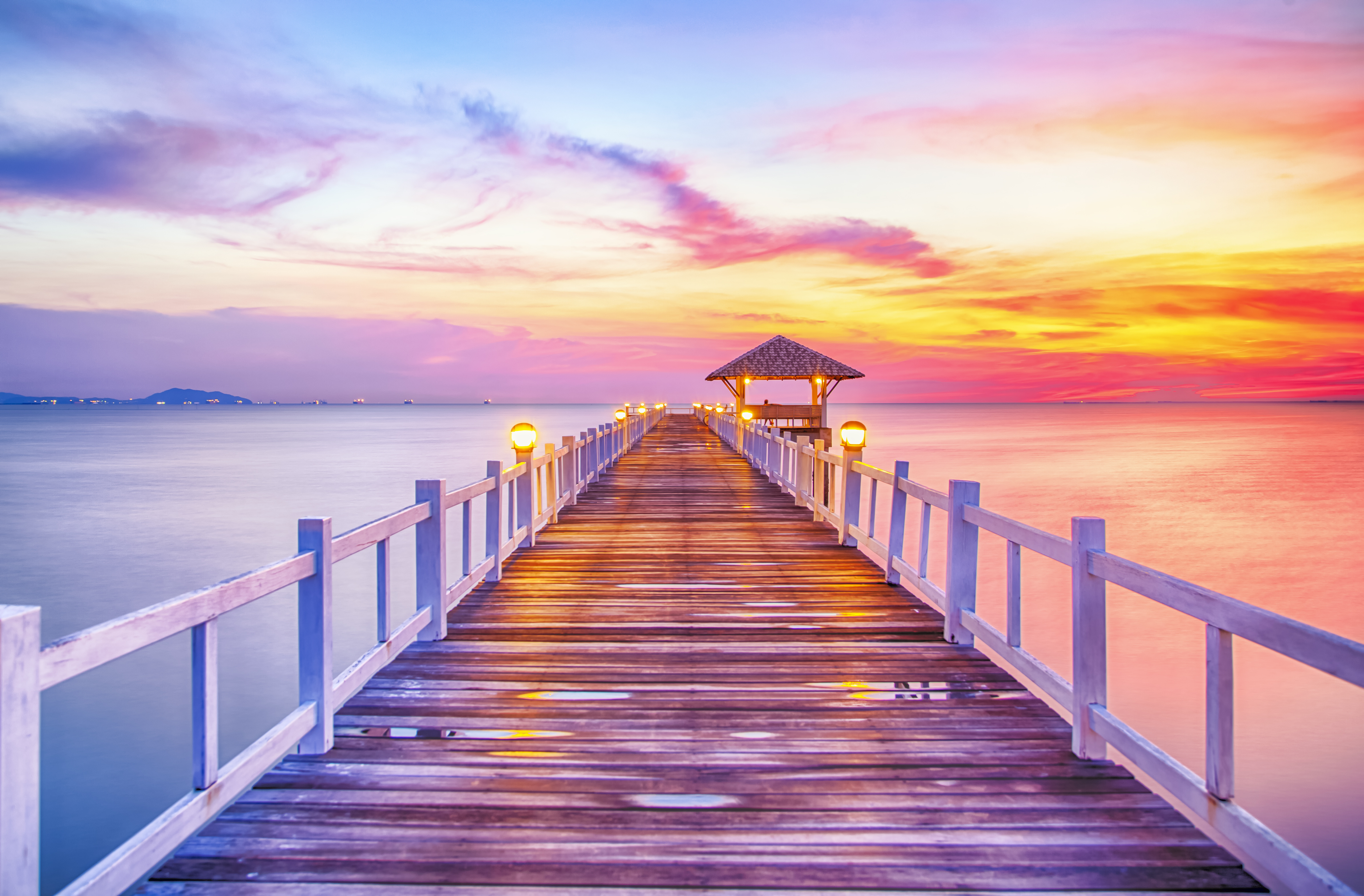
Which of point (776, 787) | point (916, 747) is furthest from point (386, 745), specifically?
point (916, 747)

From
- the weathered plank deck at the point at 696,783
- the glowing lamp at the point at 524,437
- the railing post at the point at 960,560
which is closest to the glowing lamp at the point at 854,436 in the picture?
the glowing lamp at the point at 524,437

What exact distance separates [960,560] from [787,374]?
28.7m

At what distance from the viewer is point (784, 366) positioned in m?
34.3

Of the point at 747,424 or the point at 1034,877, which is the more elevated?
the point at 747,424

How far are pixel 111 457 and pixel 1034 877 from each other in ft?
213

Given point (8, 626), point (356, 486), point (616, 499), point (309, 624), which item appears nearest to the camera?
point (8, 626)

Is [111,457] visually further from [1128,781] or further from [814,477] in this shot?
[1128,781]

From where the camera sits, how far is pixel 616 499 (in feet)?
43.5

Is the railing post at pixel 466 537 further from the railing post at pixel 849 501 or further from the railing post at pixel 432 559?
the railing post at pixel 849 501

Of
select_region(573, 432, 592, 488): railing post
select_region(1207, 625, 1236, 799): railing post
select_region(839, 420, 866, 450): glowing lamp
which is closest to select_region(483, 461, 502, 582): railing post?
select_region(839, 420, 866, 450): glowing lamp

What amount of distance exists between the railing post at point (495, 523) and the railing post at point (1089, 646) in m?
4.75

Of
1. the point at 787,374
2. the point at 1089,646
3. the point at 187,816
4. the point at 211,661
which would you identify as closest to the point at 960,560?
the point at 1089,646

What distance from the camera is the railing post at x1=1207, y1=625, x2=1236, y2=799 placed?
275cm

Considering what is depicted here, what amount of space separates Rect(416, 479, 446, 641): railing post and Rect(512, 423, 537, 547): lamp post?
2.89m
